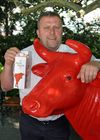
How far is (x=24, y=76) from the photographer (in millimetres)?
2266

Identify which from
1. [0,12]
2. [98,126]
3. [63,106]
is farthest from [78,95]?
[0,12]

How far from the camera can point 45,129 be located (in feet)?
9.28

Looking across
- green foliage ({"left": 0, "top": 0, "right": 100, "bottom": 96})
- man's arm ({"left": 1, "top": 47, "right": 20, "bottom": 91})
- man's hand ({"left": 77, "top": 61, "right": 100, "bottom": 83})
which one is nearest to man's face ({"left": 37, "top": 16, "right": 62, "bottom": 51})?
man's arm ({"left": 1, "top": 47, "right": 20, "bottom": 91})

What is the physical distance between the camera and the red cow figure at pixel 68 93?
1928 mm

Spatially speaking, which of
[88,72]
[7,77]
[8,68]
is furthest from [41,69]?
[7,77]

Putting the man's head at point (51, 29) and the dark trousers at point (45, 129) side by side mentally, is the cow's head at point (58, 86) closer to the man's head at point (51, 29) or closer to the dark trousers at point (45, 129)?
the man's head at point (51, 29)

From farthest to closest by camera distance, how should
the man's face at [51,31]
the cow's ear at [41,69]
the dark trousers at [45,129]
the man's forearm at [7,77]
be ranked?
the dark trousers at [45,129] → the man's forearm at [7,77] → the man's face at [51,31] → the cow's ear at [41,69]

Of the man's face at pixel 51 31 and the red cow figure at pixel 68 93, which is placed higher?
the man's face at pixel 51 31

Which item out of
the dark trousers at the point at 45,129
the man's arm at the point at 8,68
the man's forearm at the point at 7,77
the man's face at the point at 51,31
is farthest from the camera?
the dark trousers at the point at 45,129

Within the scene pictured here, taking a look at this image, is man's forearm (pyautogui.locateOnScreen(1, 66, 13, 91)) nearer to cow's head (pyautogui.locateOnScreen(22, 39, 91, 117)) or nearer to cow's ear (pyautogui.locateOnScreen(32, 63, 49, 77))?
cow's ear (pyautogui.locateOnScreen(32, 63, 49, 77))

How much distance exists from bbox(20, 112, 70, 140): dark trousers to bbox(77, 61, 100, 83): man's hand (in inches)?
37.4

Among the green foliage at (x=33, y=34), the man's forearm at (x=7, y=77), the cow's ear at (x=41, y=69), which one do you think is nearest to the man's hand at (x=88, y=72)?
the cow's ear at (x=41, y=69)

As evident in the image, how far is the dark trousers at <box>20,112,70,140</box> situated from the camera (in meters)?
2.84

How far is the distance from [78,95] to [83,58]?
0.73 feet
